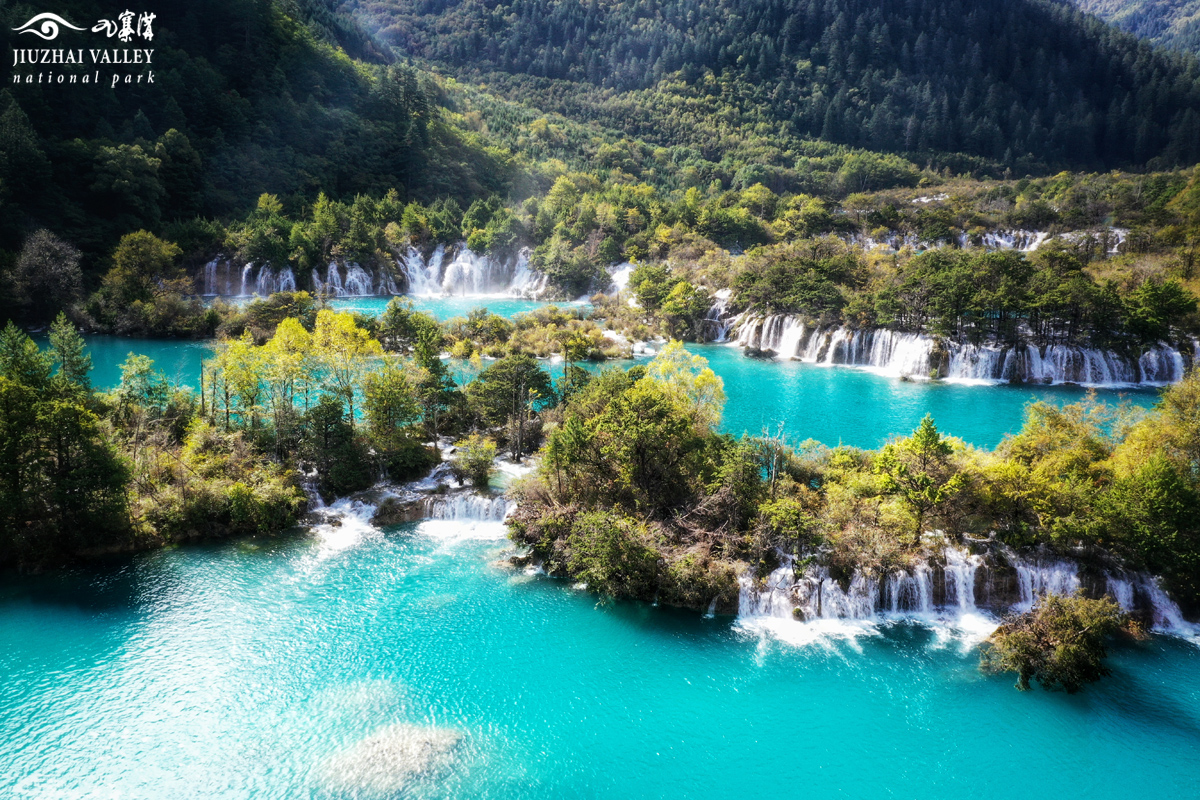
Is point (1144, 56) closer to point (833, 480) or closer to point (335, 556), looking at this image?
point (833, 480)

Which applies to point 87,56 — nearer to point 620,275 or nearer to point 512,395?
point 620,275

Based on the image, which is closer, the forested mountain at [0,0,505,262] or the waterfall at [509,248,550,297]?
the forested mountain at [0,0,505,262]

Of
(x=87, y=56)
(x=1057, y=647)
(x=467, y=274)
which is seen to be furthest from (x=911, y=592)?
(x=87, y=56)

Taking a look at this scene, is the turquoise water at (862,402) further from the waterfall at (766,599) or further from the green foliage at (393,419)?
the green foliage at (393,419)

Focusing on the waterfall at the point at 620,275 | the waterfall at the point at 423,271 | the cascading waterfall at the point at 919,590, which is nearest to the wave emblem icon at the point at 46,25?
the waterfall at the point at 423,271

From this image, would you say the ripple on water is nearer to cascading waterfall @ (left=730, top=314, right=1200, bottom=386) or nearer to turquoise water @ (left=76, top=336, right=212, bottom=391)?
turquoise water @ (left=76, top=336, right=212, bottom=391)

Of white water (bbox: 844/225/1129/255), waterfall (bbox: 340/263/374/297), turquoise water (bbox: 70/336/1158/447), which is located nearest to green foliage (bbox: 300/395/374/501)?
turquoise water (bbox: 70/336/1158/447)
